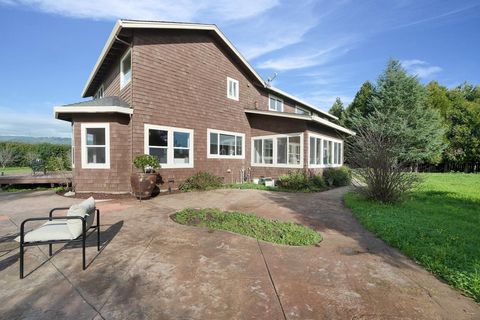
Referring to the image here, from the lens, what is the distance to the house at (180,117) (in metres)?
9.78

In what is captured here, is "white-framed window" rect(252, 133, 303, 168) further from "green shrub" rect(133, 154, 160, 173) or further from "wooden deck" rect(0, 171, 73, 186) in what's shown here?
"wooden deck" rect(0, 171, 73, 186)

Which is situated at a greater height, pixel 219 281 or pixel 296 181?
pixel 296 181

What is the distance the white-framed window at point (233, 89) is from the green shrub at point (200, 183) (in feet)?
15.8

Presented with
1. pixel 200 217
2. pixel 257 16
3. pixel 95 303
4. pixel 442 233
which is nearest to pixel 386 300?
pixel 95 303

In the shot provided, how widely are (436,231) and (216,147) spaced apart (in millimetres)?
9643

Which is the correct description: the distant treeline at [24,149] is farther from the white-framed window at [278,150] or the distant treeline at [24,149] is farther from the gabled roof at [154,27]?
the white-framed window at [278,150]

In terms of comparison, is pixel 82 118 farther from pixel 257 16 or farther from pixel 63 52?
pixel 63 52

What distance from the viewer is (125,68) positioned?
36.7 ft

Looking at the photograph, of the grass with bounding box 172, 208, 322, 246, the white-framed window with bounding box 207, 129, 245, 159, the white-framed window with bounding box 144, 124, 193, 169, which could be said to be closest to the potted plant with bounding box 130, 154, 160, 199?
the white-framed window with bounding box 144, 124, 193, 169

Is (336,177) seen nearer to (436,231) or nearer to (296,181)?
(296,181)

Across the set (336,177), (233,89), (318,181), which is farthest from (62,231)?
(336,177)

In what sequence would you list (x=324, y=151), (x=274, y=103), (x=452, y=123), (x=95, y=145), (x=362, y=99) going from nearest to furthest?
1. (x=95, y=145)
2. (x=324, y=151)
3. (x=274, y=103)
4. (x=452, y=123)
5. (x=362, y=99)

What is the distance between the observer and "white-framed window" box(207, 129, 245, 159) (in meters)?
12.9

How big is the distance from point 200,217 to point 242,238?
1.67 m
